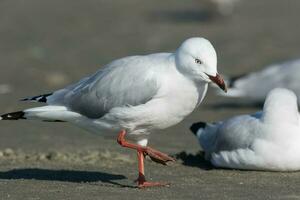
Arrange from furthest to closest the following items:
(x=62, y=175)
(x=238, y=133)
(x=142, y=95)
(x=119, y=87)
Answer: (x=238, y=133)
(x=62, y=175)
(x=119, y=87)
(x=142, y=95)

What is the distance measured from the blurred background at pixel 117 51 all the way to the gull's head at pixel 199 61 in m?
0.89

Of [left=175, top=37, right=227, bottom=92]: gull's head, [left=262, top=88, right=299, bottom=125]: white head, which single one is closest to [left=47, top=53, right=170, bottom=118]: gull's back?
[left=175, top=37, right=227, bottom=92]: gull's head

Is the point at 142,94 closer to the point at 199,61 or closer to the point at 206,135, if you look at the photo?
the point at 199,61

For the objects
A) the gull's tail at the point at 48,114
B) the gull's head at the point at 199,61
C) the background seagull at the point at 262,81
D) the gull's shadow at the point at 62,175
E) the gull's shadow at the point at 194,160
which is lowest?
the gull's shadow at the point at 62,175

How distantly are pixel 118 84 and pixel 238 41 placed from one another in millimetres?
9671

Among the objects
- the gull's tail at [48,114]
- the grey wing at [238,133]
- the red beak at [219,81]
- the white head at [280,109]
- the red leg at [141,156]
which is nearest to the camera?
the red beak at [219,81]

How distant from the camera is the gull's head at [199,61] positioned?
7109 mm

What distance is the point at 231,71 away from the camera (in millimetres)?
15016

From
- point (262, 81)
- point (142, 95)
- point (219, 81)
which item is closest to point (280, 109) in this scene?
point (219, 81)

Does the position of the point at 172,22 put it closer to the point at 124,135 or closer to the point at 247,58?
the point at 247,58

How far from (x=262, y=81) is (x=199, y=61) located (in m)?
5.91

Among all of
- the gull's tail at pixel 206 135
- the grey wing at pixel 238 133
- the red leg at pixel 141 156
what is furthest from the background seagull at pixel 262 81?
the red leg at pixel 141 156

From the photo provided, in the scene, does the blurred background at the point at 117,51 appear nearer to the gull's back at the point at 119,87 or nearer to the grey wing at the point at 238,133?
the grey wing at the point at 238,133

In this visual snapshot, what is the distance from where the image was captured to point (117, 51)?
16688 mm
